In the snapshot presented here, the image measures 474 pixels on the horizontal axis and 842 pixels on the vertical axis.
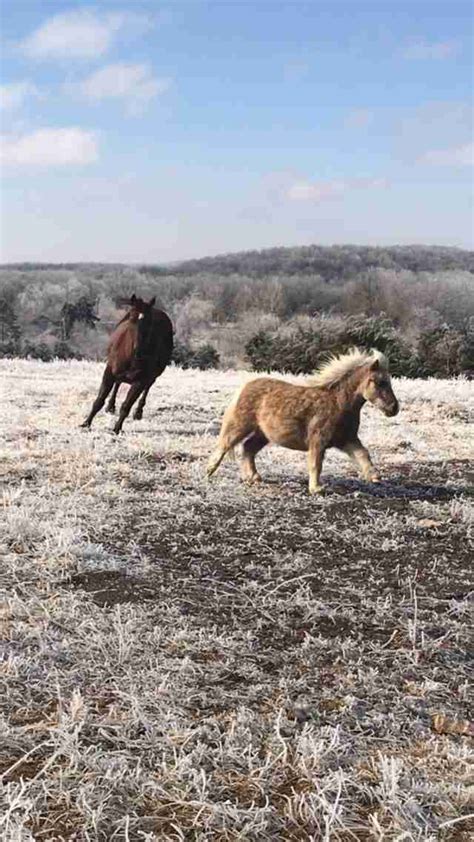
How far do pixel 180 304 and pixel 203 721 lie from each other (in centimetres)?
6249

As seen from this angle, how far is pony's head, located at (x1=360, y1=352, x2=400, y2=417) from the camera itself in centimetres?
762

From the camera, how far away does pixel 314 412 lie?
24.5ft

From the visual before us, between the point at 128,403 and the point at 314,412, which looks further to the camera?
the point at 128,403

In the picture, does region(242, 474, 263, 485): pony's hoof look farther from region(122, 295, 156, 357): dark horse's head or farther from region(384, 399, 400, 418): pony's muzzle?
region(122, 295, 156, 357): dark horse's head

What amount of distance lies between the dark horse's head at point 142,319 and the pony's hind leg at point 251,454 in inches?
139

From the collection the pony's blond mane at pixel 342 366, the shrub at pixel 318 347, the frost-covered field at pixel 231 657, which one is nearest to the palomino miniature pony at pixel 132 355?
the frost-covered field at pixel 231 657

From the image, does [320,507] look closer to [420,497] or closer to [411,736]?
[420,497]

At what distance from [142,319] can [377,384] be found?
4248mm

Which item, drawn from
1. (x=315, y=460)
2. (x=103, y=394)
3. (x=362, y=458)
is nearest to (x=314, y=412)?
(x=315, y=460)

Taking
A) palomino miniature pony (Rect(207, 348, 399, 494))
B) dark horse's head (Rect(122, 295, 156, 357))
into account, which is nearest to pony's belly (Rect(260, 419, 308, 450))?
palomino miniature pony (Rect(207, 348, 399, 494))

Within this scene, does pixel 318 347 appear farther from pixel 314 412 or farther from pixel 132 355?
pixel 314 412

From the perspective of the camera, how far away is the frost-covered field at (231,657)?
2.73 m

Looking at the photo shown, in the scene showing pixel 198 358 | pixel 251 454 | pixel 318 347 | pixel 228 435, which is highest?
pixel 228 435

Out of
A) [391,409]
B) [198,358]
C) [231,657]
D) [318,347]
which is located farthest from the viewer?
[198,358]
